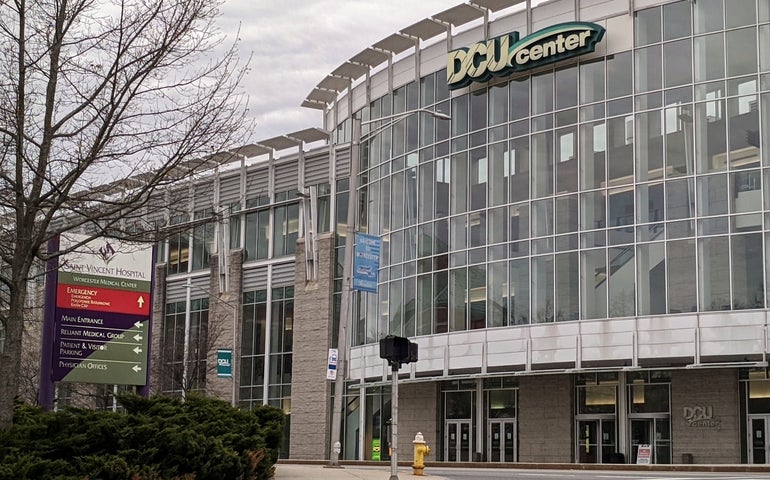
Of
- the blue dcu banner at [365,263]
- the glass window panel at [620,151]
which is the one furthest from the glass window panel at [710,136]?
the blue dcu banner at [365,263]

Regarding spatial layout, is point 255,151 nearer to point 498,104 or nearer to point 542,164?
point 498,104

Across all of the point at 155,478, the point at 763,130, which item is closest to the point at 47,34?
the point at 155,478

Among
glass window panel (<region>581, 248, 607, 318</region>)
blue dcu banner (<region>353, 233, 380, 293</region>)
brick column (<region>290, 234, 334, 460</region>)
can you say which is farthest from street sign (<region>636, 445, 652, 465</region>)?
brick column (<region>290, 234, 334, 460</region>)

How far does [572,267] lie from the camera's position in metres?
41.0

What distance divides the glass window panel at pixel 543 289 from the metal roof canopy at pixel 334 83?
1674 centimetres

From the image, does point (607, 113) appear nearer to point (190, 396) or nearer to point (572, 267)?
point (572, 267)

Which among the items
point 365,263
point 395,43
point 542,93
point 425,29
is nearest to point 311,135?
point 395,43

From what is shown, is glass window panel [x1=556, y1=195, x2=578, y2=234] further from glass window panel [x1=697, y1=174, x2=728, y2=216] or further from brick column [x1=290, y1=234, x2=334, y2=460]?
brick column [x1=290, y1=234, x2=334, y2=460]

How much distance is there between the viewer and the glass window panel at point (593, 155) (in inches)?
1608

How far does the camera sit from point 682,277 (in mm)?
38094

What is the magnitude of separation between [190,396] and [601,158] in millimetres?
25845

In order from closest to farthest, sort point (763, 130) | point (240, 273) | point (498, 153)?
1. point (763, 130)
2. point (498, 153)
3. point (240, 273)

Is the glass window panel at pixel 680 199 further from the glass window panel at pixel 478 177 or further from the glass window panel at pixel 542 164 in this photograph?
the glass window panel at pixel 478 177

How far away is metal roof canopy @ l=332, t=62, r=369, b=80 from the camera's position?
52.2m
